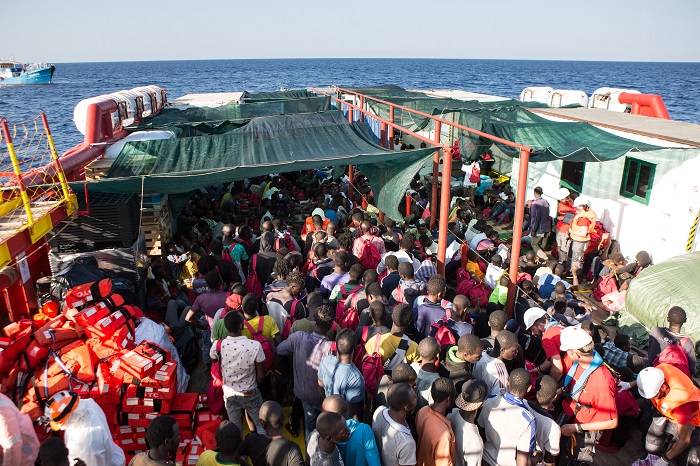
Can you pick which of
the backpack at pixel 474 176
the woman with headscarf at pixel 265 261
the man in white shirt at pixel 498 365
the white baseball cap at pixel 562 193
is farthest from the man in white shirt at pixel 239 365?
the backpack at pixel 474 176

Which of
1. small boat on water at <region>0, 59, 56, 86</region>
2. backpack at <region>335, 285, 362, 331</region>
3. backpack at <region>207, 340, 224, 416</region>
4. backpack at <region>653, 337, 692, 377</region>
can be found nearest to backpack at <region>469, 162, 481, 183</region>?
backpack at <region>335, 285, 362, 331</region>

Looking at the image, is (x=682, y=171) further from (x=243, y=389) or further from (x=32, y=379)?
(x=32, y=379)

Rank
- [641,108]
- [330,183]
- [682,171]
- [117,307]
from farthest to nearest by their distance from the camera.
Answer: [641,108] < [330,183] < [682,171] < [117,307]

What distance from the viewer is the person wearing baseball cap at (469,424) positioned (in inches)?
132

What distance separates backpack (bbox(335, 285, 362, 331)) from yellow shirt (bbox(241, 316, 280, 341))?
0.75 metres

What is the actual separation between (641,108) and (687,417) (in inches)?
552

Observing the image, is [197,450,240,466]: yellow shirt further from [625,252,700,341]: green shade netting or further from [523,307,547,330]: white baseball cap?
[625,252,700,341]: green shade netting

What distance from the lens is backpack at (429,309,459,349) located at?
4.44 m

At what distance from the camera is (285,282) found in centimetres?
545

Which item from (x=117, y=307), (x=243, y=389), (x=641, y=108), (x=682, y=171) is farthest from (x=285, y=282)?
(x=641, y=108)

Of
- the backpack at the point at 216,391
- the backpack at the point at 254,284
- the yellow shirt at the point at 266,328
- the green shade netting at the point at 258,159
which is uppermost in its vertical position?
the green shade netting at the point at 258,159

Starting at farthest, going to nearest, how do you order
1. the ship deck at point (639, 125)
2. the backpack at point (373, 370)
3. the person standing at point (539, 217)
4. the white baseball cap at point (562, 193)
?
1. the white baseball cap at point (562, 193)
2. the person standing at point (539, 217)
3. the ship deck at point (639, 125)
4. the backpack at point (373, 370)

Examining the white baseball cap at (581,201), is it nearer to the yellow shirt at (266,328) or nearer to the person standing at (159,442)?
the yellow shirt at (266,328)

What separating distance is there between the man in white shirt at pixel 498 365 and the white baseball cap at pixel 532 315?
3.72 feet
